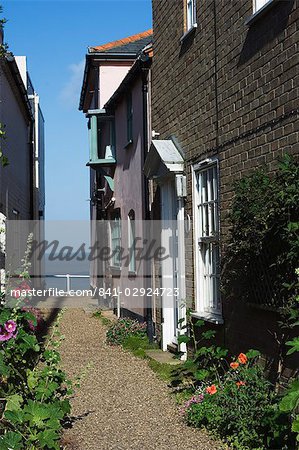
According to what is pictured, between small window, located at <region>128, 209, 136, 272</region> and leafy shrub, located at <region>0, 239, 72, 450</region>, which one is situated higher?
small window, located at <region>128, 209, 136, 272</region>

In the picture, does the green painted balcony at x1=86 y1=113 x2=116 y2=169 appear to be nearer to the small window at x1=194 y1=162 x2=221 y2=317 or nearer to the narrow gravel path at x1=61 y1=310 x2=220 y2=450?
the narrow gravel path at x1=61 y1=310 x2=220 y2=450

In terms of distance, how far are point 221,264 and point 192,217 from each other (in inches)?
70.4

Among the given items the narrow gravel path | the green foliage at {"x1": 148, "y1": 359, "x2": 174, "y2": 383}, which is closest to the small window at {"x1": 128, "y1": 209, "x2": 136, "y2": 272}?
the narrow gravel path

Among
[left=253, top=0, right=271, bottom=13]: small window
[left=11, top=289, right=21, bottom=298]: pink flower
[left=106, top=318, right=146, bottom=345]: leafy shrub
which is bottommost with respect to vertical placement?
[left=106, top=318, right=146, bottom=345]: leafy shrub

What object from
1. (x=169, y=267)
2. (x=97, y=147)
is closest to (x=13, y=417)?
(x=169, y=267)

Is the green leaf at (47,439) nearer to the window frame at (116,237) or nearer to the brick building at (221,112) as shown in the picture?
the brick building at (221,112)

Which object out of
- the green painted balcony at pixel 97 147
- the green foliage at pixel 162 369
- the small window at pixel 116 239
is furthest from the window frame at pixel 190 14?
the small window at pixel 116 239

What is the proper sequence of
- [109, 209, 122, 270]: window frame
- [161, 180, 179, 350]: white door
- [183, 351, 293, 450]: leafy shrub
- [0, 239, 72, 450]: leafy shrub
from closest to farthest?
[0, 239, 72, 450]: leafy shrub → [183, 351, 293, 450]: leafy shrub → [161, 180, 179, 350]: white door → [109, 209, 122, 270]: window frame

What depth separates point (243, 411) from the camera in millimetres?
6117

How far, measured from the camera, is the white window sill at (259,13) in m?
6.64

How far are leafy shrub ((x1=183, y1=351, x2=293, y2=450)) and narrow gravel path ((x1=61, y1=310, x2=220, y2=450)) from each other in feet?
0.61

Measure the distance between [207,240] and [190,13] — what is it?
3259 mm

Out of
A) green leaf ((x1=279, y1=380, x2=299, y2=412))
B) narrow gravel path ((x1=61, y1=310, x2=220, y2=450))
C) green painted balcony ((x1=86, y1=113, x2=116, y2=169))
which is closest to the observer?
green leaf ((x1=279, y1=380, x2=299, y2=412))

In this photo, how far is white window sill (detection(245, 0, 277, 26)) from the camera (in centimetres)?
664
